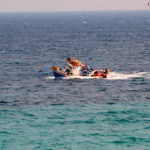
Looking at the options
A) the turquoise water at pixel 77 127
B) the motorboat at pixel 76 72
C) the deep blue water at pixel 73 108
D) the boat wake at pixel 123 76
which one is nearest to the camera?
the turquoise water at pixel 77 127

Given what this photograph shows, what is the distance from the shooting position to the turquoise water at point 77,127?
4978 cm

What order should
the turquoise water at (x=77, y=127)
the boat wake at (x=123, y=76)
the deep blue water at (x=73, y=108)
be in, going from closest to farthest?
the turquoise water at (x=77, y=127)
the deep blue water at (x=73, y=108)
the boat wake at (x=123, y=76)

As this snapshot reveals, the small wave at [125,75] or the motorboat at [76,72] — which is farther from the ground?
the motorboat at [76,72]

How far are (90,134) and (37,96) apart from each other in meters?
23.2

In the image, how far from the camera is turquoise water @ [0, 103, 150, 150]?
4978cm

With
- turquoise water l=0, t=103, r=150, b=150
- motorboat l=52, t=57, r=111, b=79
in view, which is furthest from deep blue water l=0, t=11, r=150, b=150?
motorboat l=52, t=57, r=111, b=79

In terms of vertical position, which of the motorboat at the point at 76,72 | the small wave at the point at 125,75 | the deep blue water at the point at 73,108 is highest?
the motorboat at the point at 76,72

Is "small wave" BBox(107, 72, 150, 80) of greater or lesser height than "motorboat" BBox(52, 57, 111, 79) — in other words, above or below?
below

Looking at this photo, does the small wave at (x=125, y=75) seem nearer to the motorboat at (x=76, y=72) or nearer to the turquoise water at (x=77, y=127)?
the motorboat at (x=76, y=72)

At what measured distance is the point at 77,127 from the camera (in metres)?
55.5

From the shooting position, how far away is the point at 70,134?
5278cm

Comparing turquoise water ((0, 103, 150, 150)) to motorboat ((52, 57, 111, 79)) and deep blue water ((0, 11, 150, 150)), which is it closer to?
deep blue water ((0, 11, 150, 150))

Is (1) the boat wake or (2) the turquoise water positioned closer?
(2) the turquoise water

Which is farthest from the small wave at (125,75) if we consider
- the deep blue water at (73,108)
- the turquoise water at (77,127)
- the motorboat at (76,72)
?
the turquoise water at (77,127)
